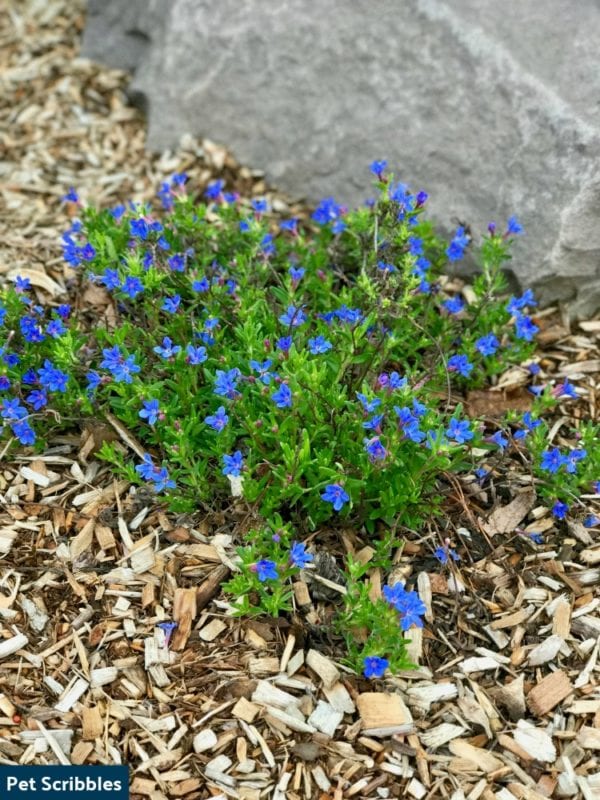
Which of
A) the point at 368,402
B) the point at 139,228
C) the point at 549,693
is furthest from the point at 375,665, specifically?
the point at 139,228

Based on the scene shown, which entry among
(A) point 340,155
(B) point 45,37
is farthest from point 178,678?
(B) point 45,37

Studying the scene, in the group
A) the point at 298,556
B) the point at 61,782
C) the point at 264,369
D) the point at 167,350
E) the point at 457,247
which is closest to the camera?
the point at 61,782

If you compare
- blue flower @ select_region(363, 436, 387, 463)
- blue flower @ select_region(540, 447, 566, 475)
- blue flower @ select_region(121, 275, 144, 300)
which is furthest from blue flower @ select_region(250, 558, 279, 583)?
blue flower @ select_region(121, 275, 144, 300)

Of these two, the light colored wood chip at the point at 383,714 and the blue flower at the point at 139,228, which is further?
the blue flower at the point at 139,228

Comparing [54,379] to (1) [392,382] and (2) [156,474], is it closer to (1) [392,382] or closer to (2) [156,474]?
(2) [156,474]

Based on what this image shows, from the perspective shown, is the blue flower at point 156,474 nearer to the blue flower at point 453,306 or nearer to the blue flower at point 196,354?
the blue flower at point 196,354

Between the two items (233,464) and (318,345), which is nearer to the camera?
(233,464)

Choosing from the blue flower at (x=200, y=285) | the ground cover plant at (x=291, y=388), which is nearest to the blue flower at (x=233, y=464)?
the ground cover plant at (x=291, y=388)
